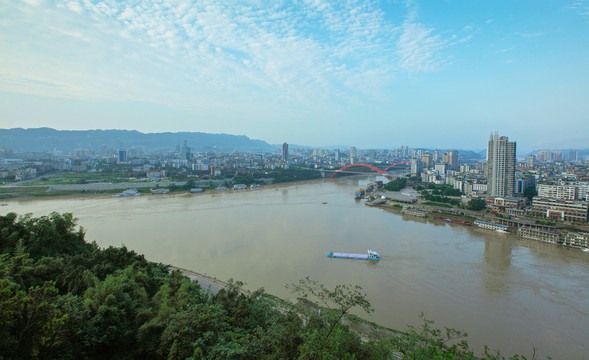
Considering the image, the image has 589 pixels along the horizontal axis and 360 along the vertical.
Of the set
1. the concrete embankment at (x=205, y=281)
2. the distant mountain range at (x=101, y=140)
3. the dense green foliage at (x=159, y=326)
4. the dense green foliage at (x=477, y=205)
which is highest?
the distant mountain range at (x=101, y=140)

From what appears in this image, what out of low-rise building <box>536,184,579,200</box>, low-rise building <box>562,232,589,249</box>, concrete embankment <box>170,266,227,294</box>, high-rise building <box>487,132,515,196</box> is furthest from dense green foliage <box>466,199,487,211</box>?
concrete embankment <box>170,266,227,294</box>

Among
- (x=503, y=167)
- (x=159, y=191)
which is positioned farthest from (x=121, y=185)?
(x=503, y=167)

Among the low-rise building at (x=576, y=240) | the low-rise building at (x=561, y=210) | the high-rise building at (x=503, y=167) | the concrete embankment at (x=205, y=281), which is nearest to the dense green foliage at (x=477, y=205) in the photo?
the low-rise building at (x=561, y=210)

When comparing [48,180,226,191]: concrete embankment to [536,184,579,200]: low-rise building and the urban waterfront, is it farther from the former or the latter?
[536,184,579,200]: low-rise building

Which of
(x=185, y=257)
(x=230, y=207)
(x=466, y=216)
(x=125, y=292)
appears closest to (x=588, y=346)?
(x=125, y=292)

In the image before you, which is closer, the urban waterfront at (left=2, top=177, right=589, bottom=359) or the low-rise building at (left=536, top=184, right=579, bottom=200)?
the urban waterfront at (left=2, top=177, right=589, bottom=359)

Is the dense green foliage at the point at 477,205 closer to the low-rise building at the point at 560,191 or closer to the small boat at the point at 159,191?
the low-rise building at the point at 560,191
